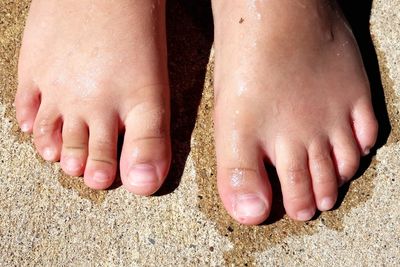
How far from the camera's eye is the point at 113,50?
1.67 metres

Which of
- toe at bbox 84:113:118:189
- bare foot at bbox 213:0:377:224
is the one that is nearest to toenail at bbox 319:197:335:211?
bare foot at bbox 213:0:377:224

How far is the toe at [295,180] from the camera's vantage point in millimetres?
1537

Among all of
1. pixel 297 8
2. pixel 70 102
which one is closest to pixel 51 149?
pixel 70 102

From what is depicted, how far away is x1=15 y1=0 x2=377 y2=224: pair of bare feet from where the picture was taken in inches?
61.9

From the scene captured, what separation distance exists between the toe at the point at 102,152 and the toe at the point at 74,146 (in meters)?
0.02

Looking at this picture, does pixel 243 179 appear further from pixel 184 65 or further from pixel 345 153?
pixel 184 65

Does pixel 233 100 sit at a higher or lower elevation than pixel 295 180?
higher

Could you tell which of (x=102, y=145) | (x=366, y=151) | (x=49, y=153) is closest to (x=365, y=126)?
(x=366, y=151)

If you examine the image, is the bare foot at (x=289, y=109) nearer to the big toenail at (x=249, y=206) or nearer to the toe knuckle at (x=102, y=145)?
the big toenail at (x=249, y=206)

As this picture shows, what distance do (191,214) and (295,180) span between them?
280 mm

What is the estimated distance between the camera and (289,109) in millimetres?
1590

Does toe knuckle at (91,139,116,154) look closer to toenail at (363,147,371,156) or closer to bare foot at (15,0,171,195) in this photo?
bare foot at (15,0,171,195)

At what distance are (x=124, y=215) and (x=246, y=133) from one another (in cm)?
38

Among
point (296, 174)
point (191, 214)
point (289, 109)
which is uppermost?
point (289, 109)
